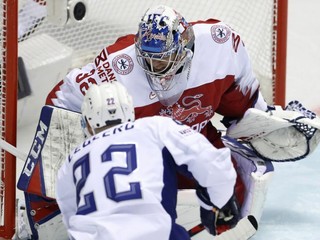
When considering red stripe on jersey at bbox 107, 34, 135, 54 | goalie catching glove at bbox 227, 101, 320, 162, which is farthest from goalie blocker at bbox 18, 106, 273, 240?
red stripe on jersey at bbox 107, 34, 135, 54

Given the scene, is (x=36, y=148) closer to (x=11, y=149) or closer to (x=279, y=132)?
(x=11, y=149)

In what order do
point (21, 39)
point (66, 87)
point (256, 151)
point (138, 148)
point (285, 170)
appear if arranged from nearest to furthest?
1. point (138, 148)
2. point (66, 87)
3. point (256, 151)
4. point (285, 170)
5. point (21, 39)

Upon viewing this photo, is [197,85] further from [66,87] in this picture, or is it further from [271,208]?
[271,208]

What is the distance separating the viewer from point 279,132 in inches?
151

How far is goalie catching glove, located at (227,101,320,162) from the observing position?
3760 mm

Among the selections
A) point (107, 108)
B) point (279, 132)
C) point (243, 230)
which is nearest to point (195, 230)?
point (243, 230)

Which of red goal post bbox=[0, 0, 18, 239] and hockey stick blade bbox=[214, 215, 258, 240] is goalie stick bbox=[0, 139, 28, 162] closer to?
red goal post bbox=[0, 0, 18, 239]

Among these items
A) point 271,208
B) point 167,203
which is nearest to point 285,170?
point 271,208

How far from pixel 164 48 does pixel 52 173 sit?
556mm

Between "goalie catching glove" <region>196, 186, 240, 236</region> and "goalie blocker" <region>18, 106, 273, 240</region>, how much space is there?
0.51m

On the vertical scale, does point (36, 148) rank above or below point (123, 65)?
below

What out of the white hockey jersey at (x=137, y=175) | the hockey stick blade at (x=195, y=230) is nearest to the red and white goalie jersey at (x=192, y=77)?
the hockey stick blade at (x=195, y=230)

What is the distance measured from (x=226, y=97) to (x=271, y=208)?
511 millimetres

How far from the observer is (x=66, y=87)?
3584 millimetres
